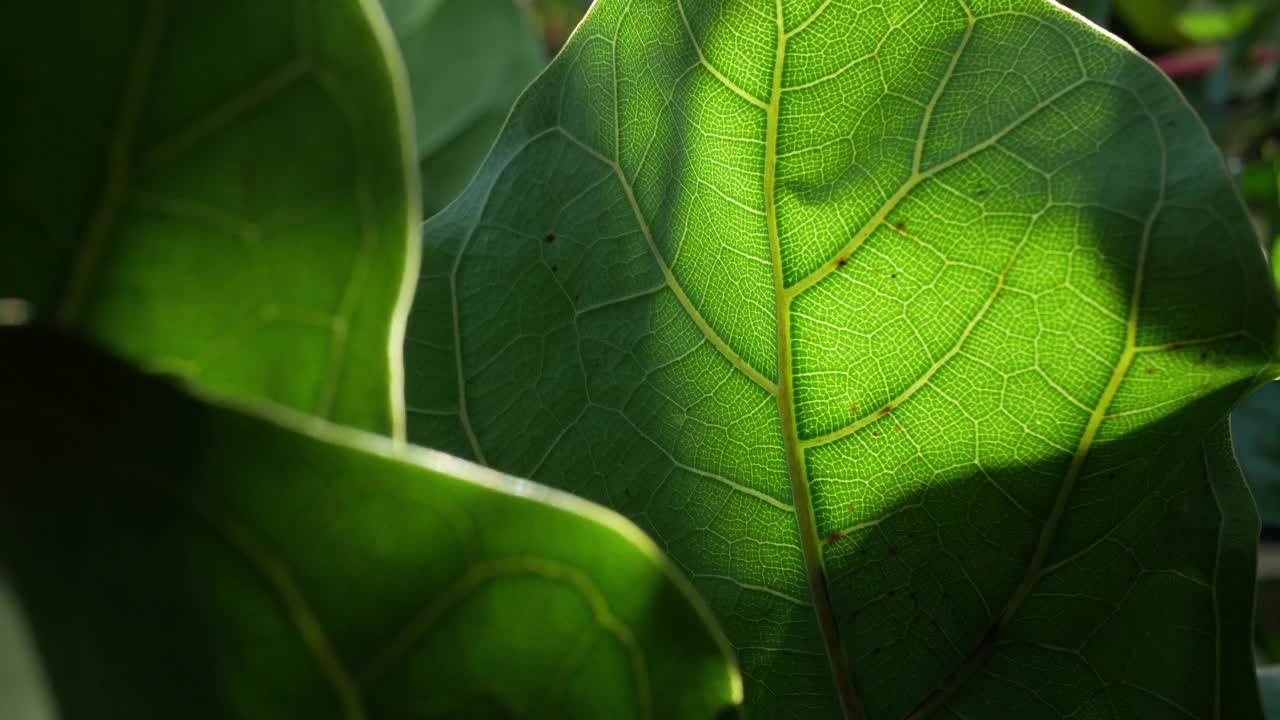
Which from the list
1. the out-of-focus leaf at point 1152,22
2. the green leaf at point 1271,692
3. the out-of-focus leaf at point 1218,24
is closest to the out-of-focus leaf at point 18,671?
the green leaf at point 1271,692

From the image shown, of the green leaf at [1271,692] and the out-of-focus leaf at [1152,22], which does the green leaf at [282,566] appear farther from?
the out-of-focus leaf at [1152,22]

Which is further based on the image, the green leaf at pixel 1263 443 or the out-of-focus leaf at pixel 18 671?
the green leaf at pixel 1263 443

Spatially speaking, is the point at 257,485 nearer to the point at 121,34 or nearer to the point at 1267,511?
the point at 121,34

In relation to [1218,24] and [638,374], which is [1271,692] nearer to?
[638,374]

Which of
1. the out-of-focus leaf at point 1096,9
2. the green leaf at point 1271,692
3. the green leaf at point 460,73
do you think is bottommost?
the green leaf at point 1271,692

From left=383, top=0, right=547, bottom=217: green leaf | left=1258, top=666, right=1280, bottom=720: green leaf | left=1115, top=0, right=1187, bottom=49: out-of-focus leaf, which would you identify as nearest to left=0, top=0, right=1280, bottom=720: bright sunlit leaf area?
left=1258, top=666, right=1280, bottom=720: green leaf

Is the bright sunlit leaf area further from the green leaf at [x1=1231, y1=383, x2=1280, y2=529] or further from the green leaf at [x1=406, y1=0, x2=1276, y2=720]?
the green leaf at [x1=1231, y1=383, x2=1280, y2=529]

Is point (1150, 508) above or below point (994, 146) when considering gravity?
below

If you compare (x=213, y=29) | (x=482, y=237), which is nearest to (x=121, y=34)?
(x=213, y=29)
